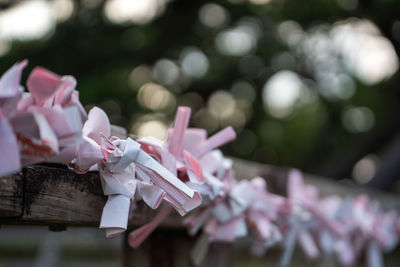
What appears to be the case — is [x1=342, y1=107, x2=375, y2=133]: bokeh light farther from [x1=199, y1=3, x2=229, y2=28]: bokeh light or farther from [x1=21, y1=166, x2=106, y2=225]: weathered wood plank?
[x1=21, y1=166, x2=106, y2=225]: weathered wood plank

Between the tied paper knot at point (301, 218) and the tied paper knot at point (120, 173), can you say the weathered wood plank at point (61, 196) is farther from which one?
the tied paper knot at point (301, 218)

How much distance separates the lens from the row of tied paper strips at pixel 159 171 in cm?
33

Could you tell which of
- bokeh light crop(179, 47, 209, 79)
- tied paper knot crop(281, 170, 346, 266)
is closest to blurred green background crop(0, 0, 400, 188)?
bokeh light crop(179, 47, 209, 79)

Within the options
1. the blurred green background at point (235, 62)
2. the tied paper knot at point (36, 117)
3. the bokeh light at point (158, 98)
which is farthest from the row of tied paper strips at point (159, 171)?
the bokeh light at point (158, 98)

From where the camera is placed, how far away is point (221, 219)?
65cm

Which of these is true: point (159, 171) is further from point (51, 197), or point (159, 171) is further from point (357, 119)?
point (357, 119)

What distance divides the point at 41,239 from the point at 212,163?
1743 mm

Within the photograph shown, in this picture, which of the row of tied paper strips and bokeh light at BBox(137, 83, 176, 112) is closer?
the row of tied paper strips

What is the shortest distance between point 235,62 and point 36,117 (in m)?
2.48

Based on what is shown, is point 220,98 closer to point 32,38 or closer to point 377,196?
point 32,38

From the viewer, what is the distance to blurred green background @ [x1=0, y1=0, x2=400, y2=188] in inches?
75.4

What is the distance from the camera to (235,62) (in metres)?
2.76

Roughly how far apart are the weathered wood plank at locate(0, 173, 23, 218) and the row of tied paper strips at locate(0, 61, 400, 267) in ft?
0.11

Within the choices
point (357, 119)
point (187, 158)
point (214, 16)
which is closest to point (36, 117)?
point (187, 158)
